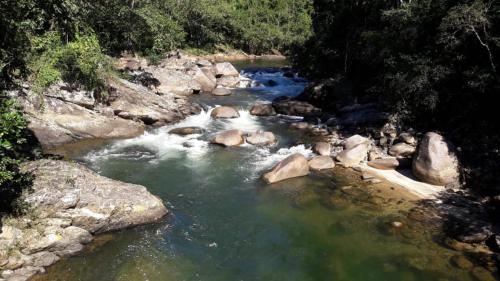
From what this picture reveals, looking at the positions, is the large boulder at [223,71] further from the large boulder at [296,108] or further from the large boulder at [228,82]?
the large boulder at [296,108]

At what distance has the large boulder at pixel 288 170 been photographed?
61.0 feet

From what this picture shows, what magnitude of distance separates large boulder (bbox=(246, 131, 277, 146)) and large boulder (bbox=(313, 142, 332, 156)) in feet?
8.51

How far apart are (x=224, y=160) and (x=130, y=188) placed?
6655 millimetres

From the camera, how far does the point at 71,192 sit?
536 inches

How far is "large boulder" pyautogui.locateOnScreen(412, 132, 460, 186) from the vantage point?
58.6 ft

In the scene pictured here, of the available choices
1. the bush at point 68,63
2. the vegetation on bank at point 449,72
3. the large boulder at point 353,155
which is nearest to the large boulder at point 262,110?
the vegetation on bank at point 449,72

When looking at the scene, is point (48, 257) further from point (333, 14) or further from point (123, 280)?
point (333, 14)

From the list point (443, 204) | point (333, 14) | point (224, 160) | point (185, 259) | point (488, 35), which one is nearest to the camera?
point (185, 259)

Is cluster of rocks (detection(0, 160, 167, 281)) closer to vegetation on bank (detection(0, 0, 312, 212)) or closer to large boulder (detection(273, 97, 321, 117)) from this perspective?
vegetation on bank (detection(0, 0, 312, 212))

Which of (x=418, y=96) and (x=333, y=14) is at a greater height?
(x=333, y=14)

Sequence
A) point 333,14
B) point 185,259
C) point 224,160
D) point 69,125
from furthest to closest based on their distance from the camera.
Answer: point 333,14 → point 69,125 → point 224,160 → point 185,259

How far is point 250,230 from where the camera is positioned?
14734mm

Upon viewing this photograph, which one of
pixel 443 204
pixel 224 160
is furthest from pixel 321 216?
pixel 224 160

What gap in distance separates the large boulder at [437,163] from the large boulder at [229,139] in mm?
9447
